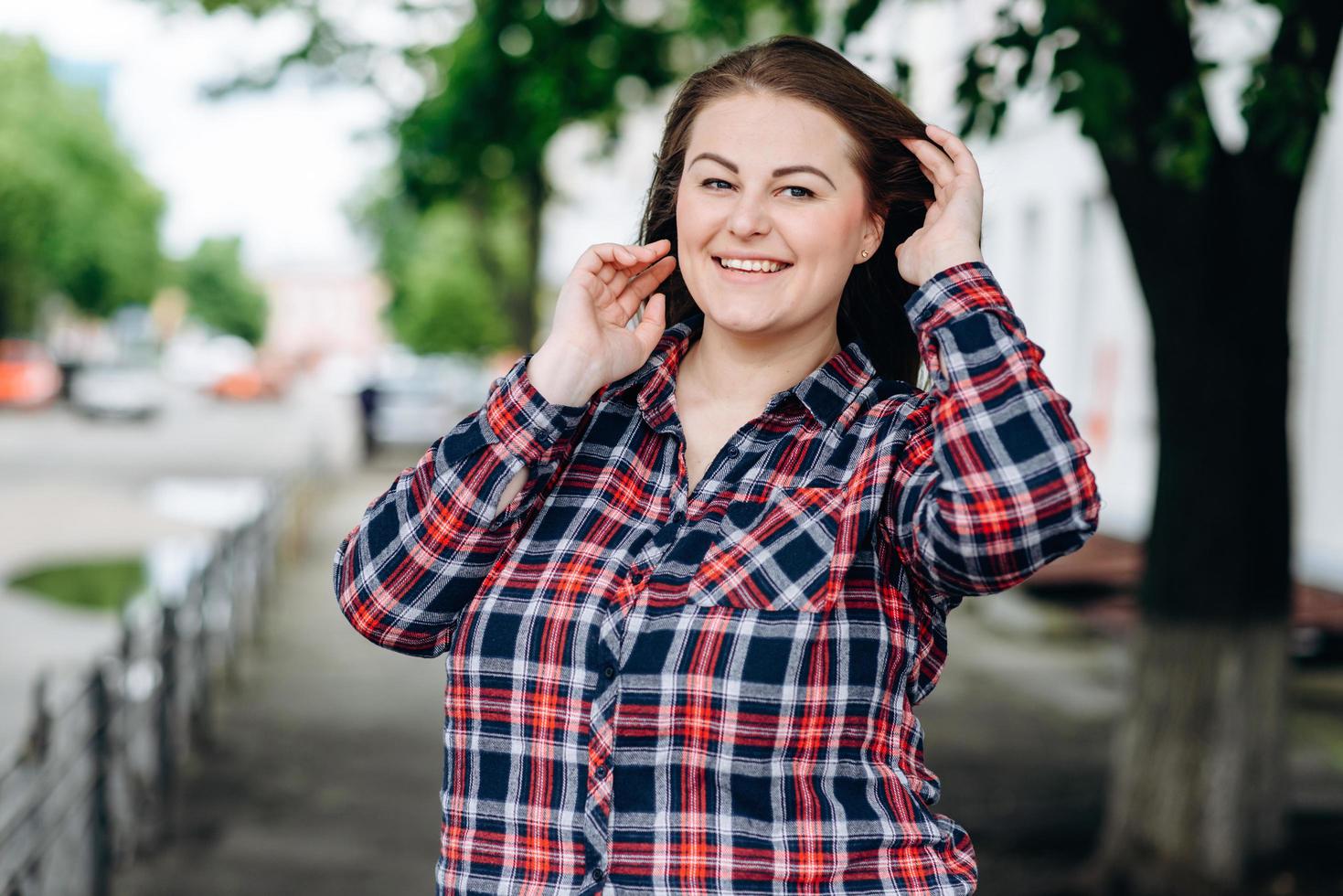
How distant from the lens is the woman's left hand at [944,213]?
6.44 feet

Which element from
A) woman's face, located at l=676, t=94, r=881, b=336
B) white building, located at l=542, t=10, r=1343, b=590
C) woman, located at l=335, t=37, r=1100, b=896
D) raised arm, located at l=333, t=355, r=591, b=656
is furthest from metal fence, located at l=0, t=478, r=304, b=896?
white building, located at l=542, t=10, r=1343, b=590

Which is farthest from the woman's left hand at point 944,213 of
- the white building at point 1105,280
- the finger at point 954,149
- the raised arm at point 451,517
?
the white building at point 1105,280

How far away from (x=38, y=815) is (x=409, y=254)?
4255cm

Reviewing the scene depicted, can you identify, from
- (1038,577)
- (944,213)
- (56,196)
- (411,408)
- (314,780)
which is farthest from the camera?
(56,196)

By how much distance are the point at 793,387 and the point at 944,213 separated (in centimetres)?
29

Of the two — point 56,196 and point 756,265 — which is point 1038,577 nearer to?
point 756,265

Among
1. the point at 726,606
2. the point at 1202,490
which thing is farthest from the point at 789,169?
the point at 1202,490

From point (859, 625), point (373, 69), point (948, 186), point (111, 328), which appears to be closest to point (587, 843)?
point (859, 625)

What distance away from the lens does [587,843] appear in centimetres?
185

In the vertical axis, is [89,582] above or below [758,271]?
below

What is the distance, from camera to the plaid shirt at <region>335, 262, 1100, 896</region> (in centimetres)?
182

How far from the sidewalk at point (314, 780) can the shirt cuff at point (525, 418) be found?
427 centimetres

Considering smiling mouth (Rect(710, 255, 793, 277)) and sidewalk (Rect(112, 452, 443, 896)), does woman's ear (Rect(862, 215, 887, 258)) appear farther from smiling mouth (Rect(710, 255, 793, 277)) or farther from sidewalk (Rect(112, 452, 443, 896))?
sidewalk (Rect(112, 452, 443, 896))

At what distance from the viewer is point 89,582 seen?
40.9 ft
